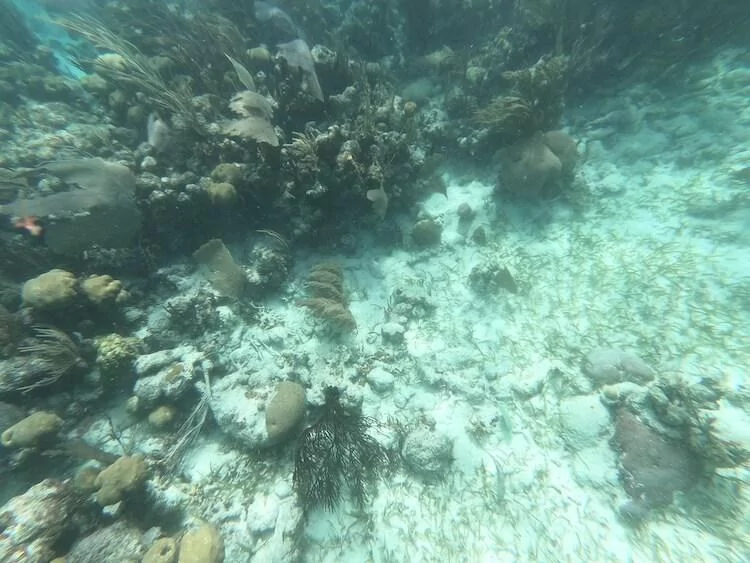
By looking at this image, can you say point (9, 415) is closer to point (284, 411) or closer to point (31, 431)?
point (31, 431)

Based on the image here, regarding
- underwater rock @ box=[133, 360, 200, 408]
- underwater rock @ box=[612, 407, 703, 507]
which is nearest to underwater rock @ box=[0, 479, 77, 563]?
underwater rock @ box=[133, 360, 200, 408]

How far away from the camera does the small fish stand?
13.9 feet

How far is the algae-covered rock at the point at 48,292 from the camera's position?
368cm

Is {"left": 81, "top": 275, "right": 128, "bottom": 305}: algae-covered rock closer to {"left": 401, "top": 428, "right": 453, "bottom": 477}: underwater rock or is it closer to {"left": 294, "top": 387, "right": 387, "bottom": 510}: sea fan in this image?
{"left": 294, "top": 387, "right": 387, "bottom": 510}: sea fan

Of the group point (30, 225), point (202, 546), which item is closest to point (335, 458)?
point (202, 546)

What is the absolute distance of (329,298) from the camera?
471 cm

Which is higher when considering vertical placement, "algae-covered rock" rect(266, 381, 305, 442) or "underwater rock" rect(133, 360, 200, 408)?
"underwater rock" rect(133, 360, 200, 408)

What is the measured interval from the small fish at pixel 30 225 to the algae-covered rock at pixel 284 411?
387cm

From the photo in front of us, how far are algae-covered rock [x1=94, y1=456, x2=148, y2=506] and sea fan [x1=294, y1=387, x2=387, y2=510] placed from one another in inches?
60.2

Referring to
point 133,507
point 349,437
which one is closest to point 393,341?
point 349,437

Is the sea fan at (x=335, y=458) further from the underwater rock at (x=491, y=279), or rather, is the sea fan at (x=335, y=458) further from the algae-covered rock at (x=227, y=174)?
the algae-covered rock at (x=227, y=174)

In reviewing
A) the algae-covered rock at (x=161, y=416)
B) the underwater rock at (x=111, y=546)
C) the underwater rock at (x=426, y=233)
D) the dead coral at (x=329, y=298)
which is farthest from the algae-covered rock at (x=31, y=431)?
the underwater rock at (x=426, y=233)

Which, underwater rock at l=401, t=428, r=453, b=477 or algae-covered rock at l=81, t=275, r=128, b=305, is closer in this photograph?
underwater rock at l=401, t=428, r=453, b=477

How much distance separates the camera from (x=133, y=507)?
3.24 m
